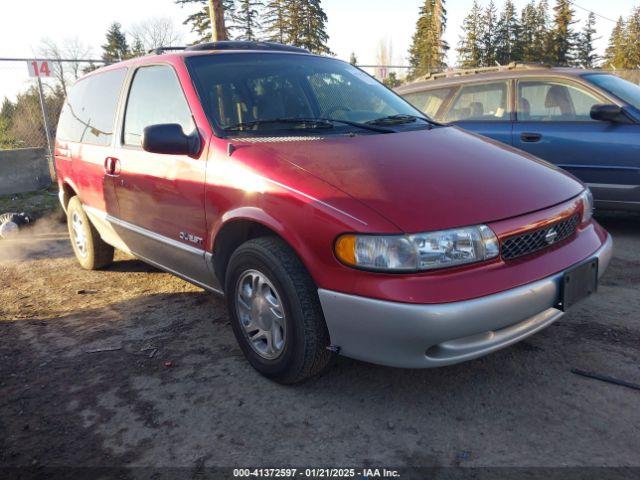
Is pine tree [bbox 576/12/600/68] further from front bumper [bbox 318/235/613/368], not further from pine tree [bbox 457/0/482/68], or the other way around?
front bumper [bbox 318/235/613/368]

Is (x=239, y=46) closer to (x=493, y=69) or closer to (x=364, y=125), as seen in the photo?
(x=364, y=125)

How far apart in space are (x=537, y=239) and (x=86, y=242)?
3.92 meters

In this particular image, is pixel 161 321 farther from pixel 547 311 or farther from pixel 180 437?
pixel 547 311

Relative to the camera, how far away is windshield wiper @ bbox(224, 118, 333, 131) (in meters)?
2.94

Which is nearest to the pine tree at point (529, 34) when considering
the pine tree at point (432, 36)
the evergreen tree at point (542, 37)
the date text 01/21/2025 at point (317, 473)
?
the evergreen tree at point (542, 37)

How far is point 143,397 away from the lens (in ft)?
8.61

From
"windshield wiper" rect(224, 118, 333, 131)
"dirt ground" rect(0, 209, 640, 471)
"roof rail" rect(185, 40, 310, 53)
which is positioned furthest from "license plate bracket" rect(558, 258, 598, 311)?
"roof rail" rect(185, 40, 310, 53)

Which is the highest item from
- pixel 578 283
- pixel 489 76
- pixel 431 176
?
pixel 489 76

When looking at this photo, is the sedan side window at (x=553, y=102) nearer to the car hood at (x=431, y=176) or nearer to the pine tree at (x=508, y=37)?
the car hood at (x=431, y=176)

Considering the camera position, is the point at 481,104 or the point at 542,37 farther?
the point at 542,37

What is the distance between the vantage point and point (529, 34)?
49.9 meters

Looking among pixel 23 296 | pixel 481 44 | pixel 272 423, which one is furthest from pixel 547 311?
pixel 481 44

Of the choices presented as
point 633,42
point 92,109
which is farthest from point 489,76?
point 633,42

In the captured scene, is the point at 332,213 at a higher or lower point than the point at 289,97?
lower
